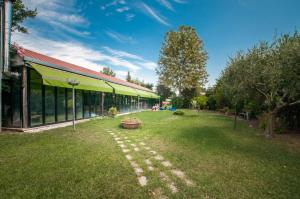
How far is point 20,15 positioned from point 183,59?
90.6 feet

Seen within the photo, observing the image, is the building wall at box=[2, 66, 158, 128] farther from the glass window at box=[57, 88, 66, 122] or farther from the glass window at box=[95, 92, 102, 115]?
the glass window at box=[95, 92, 102, 115]

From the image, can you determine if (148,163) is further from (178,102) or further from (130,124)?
(178,102)

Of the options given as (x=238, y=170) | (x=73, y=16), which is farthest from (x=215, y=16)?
(x=238, y=170)

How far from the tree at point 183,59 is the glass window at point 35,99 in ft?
85.8

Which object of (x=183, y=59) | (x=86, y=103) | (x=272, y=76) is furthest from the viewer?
(x=183, y=59)

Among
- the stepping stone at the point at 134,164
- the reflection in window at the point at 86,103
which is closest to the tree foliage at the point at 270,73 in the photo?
the stepping stone at the point at 134,164

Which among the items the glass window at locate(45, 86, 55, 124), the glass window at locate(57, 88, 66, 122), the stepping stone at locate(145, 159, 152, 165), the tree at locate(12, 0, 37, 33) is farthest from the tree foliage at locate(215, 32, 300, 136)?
the tree at locate(12, 0, 37, 33)

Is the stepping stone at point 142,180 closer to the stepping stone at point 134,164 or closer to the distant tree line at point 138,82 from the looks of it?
the stepping stone at point 134,164

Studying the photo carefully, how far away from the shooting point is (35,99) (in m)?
8.64

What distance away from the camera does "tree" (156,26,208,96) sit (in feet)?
103

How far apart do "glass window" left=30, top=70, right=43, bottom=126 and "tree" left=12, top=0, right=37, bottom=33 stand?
271 cm

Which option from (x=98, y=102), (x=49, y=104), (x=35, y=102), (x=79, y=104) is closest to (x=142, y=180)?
(x=35, y=102)

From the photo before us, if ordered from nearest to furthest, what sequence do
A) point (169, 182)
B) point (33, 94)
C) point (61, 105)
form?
1. point (169, 182)
2. point (33, 94)
3. point (61, 105)

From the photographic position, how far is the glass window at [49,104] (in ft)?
30.5
